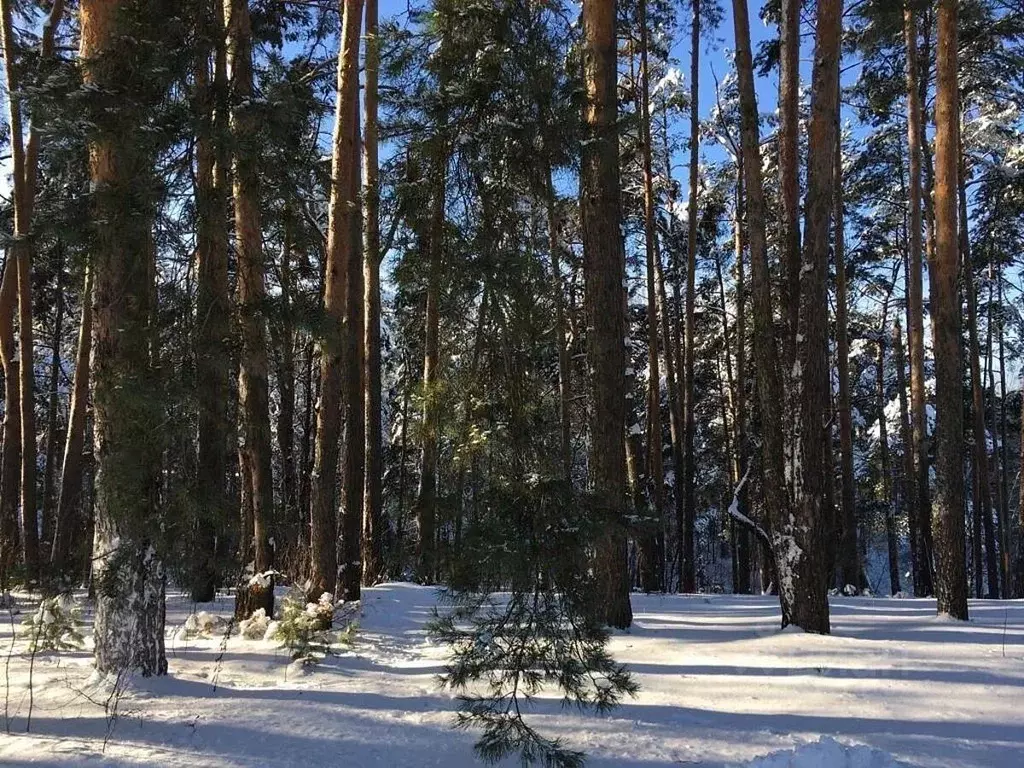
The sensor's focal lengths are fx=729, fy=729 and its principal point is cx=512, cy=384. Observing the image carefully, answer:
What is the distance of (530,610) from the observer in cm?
361

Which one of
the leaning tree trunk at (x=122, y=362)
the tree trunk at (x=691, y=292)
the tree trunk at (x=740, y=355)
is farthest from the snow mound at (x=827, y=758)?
the tree trunk at (x=691, y=292)

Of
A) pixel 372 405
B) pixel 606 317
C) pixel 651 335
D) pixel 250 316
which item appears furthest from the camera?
pixel 651 335

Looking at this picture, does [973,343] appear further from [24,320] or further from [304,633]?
[24,320]

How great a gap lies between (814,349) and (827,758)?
4.43 meters

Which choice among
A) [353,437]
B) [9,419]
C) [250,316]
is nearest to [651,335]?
[353,437]

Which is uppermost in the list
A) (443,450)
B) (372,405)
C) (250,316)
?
(250,316)

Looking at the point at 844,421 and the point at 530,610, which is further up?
the point at 844,421

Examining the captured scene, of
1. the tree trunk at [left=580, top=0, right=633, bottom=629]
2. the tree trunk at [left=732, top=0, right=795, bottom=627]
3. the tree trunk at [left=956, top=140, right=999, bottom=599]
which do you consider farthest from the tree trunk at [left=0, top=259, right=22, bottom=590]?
the tree trunk at [left=956, top=140, right=999, bottom=599]

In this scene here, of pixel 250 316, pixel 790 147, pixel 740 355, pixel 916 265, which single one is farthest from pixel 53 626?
A: pixel 740 355

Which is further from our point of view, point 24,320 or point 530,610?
point 24,320

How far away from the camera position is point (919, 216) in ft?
35.9

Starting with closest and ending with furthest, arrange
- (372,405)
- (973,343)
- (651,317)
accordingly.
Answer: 1. (372,405)
2. (651,317)
3. (973,343)

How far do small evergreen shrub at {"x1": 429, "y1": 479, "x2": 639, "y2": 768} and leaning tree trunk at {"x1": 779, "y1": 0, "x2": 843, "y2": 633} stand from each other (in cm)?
416

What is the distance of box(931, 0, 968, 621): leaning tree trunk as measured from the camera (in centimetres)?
850
